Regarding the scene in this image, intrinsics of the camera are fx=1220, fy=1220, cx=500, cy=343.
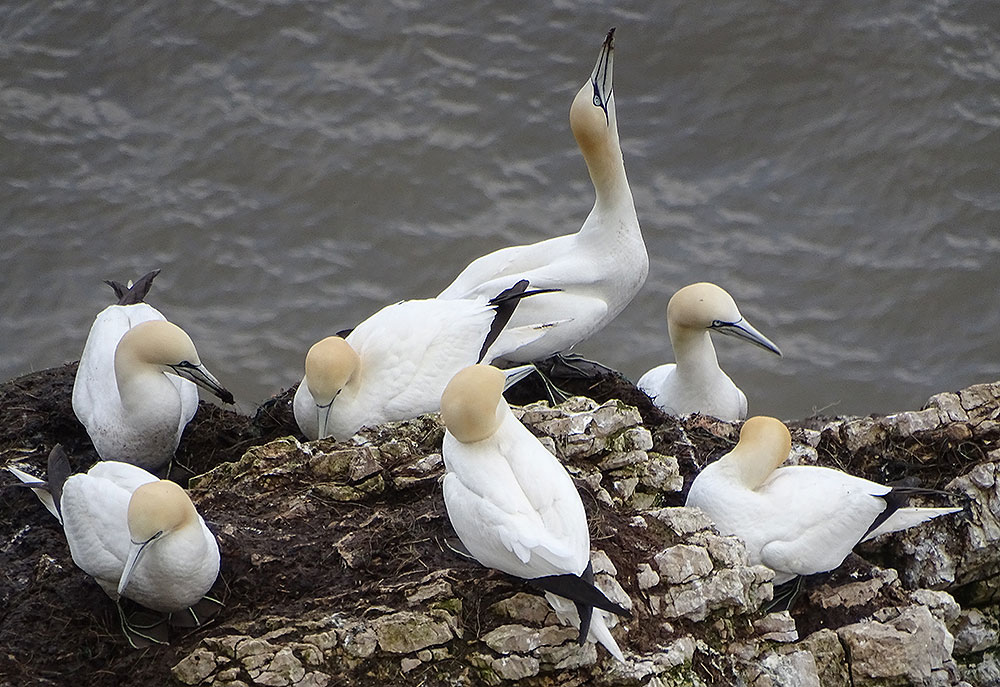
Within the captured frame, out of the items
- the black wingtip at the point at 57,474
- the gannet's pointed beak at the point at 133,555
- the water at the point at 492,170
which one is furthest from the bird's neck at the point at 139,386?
the water at the point at 492,170

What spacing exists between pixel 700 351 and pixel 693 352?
1.4 inches

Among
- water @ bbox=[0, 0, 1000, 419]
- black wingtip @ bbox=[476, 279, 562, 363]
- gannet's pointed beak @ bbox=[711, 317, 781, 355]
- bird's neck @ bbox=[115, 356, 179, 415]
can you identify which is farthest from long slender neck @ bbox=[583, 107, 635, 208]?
water @ bbox=[0, 0, 1000, 419]

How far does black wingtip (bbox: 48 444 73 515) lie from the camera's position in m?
4.49

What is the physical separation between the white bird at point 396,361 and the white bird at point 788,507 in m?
1.20

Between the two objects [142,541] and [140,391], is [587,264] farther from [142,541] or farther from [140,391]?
[142,541]

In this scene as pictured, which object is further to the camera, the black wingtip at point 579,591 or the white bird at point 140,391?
the white bird at point 140,391

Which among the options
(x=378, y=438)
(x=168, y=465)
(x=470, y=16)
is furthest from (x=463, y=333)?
(x=470, y=16)

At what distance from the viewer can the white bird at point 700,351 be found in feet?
20.0

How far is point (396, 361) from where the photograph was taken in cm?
538

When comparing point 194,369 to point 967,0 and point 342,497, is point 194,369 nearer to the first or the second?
point 342,497

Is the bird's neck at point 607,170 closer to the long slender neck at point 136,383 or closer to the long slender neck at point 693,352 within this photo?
the long slender neck at point 693,352

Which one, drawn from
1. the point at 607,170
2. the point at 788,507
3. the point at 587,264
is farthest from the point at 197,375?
the point at 788,507

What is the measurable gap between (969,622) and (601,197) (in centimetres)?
269

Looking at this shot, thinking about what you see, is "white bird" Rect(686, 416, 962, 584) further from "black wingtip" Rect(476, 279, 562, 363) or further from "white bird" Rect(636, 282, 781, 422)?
"white bird" Rect(636, 282, 781, 422)
